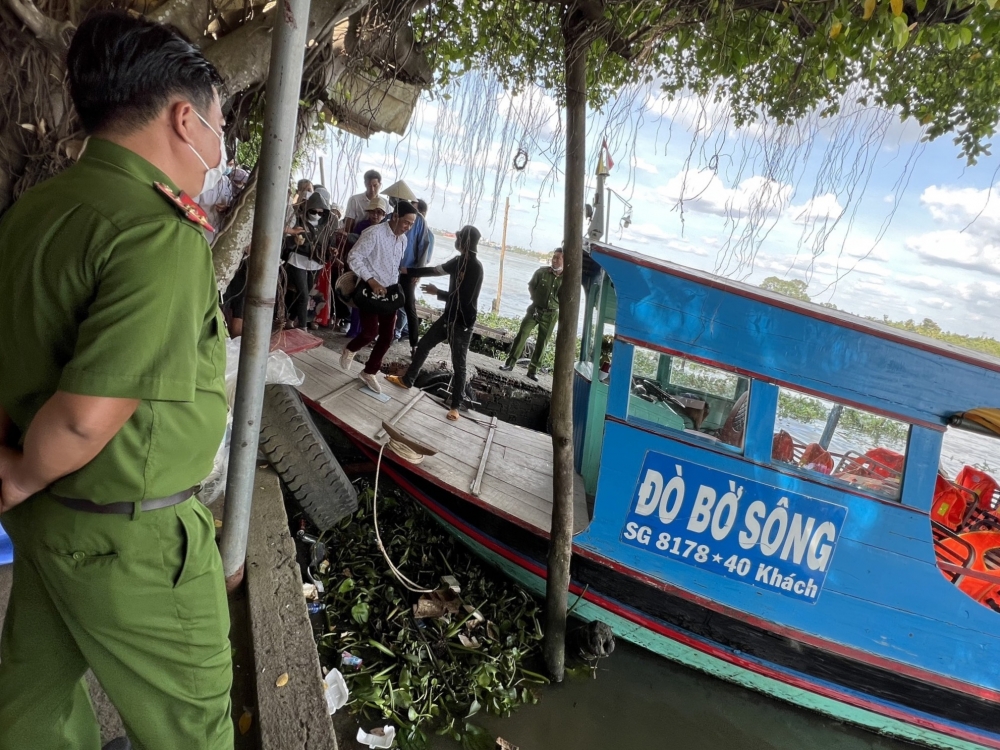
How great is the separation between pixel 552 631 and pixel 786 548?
150cm

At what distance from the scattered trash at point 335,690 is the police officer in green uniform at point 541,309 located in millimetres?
5116

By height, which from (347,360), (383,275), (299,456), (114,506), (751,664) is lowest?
(751,664)

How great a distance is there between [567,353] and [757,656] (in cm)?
229

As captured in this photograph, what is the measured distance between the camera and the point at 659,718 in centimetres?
347

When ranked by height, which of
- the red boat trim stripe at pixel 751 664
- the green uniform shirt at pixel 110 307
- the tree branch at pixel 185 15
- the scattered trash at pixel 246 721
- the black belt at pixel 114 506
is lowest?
the red boat trim stripe at pixel 751 664

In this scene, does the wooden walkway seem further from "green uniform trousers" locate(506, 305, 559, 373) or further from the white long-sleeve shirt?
"green uniform trousers" locate(506, 305, 559, 373)

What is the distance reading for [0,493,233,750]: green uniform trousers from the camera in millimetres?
1092

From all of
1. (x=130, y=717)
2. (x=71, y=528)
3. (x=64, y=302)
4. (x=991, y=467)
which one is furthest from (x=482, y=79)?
(x=991, y=467)

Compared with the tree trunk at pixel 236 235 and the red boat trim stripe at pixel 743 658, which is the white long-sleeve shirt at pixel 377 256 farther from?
the tree trunk at pixel 236 235

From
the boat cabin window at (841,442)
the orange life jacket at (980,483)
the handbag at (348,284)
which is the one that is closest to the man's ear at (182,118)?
the boat cabin window at (841,442)

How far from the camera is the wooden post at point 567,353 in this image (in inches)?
114

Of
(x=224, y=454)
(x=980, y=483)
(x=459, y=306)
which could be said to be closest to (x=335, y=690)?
(x=224, y=454)

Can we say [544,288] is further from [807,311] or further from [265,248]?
[265,248]

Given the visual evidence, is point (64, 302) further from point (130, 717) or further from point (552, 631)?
point (552, 631)
